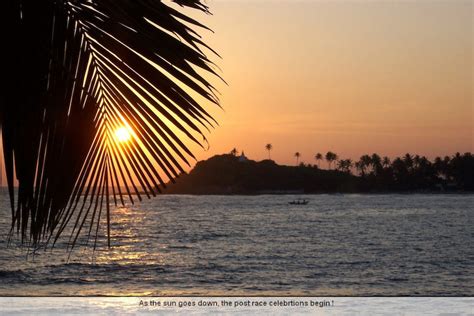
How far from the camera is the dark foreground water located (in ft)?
42.1

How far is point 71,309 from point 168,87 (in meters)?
4.44

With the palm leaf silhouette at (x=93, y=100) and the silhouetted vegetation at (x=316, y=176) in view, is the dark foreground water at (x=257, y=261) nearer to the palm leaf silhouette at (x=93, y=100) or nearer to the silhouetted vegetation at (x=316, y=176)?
the silhouetted vegetation at (x=316, y=176)

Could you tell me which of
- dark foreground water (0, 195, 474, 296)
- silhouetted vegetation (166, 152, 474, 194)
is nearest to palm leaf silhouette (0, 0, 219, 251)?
dark foreground water (0, 195, 474, 296)

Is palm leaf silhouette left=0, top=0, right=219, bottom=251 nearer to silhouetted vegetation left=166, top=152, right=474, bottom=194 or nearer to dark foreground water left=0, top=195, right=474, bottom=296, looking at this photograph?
dark foreground water left=0, top=195, right=474, bottom=296

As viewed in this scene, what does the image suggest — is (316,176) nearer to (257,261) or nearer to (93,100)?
(257,261)

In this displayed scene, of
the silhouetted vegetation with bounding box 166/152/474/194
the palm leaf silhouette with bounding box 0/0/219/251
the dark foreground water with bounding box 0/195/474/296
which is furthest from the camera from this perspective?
the silhouetted vegetation with bounding box 166/152/474/194

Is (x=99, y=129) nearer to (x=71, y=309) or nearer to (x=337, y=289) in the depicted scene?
(x=71, y=309)

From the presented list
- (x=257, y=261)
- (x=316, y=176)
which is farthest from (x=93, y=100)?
(x=316, y=176)

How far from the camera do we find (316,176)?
34688mm

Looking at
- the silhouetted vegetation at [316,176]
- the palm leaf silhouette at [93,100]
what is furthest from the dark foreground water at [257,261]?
the palm leaf silhouette at [93,100]

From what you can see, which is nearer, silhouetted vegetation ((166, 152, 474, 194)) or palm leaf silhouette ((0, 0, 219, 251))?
palm leaf silhouette ((0, 0, 219, 251))

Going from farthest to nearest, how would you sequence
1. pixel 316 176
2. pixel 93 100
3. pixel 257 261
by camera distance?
pixel 316 176, pixel 257 261, pixel 93 100

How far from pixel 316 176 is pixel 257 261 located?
17240 mm

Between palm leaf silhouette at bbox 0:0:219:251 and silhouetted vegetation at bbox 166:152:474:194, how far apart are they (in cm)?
2370
